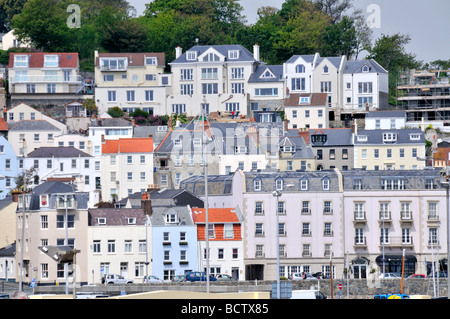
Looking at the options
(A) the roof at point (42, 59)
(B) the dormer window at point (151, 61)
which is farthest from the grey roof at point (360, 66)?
(A) the roof at point (42, 59)

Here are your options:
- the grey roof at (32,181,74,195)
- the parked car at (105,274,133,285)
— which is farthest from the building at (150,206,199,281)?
the grey roof at (32,181,74,195)

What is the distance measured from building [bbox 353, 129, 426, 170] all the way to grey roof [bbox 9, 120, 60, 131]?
21.2 meters

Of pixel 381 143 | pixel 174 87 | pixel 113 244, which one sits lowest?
pixel 113 244

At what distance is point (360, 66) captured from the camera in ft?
267

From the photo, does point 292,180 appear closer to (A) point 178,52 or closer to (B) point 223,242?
(B) point 223,242

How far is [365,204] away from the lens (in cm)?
5300

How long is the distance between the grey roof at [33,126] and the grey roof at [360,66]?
23.4 metres

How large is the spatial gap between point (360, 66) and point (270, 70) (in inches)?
276

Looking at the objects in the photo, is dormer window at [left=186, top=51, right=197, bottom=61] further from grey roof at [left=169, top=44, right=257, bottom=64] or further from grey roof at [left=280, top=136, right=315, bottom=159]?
grey roof at [left=280, top=136, right=315, bottom=159]

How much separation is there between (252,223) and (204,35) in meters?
40.0

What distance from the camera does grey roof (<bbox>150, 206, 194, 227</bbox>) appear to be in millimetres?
50906

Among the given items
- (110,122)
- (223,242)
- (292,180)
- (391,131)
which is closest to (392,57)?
(391,131)
